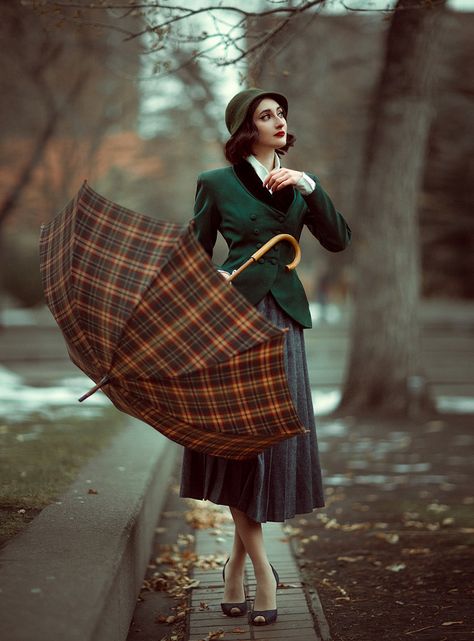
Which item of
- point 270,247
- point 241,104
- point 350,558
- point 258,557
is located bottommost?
point 350,558

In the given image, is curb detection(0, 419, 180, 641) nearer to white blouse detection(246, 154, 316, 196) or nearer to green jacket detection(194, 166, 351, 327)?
green jacket detection(194, 166, 351, 327)

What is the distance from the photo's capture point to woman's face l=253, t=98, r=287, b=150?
3914 millimetres

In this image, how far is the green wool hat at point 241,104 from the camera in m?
3.89

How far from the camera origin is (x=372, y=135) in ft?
36.7

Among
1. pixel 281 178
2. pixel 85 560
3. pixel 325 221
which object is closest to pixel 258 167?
pixel 281 178

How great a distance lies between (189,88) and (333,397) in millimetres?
7568

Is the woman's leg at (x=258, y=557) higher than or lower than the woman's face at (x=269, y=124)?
lower

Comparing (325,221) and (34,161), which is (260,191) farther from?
(34,161)

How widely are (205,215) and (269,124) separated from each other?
48 cm

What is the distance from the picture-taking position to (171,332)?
335cm

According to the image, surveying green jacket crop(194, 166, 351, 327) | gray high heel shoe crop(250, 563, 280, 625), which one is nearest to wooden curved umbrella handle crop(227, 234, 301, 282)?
green jacket crop(194, 166, 351, 327)

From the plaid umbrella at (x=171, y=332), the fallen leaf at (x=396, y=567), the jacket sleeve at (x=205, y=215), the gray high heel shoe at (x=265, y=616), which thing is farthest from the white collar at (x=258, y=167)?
the fallen leaf at (x=396, y=567)

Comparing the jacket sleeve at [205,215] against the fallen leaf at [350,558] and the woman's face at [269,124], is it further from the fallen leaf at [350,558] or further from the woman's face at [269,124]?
the fallen leaf at [350,558]

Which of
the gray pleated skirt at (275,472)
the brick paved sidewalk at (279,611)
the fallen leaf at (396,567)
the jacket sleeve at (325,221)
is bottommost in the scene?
the fallen leaf at (396,567)
